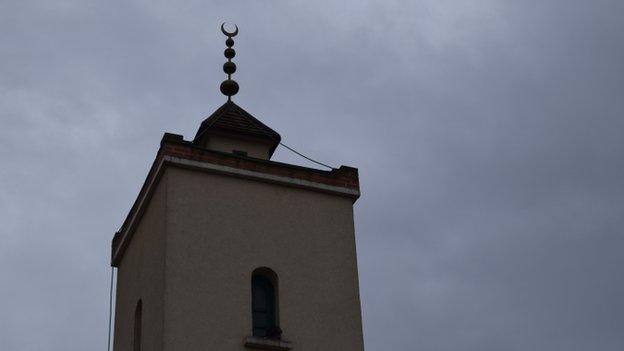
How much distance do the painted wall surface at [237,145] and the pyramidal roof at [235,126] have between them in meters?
0.13

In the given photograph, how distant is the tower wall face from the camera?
727 inches

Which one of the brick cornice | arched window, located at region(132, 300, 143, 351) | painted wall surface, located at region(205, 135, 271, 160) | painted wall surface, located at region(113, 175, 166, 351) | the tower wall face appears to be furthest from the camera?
painted wall surface, located at region(205, 135, 271, 160)

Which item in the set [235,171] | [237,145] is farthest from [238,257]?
[237,145]

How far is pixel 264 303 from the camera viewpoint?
63.5 feet

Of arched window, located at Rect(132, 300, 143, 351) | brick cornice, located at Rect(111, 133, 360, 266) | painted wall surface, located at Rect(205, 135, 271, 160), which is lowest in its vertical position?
arched window, located at Rect(132, 300, 143, 351)

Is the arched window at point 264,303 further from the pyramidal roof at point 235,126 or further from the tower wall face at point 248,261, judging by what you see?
the pyramidal roof at point 235,126

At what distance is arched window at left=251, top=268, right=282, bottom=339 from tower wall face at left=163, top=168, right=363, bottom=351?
155 mm

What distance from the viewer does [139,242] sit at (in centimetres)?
2116

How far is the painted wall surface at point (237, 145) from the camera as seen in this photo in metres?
22.2

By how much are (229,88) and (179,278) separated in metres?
6.04

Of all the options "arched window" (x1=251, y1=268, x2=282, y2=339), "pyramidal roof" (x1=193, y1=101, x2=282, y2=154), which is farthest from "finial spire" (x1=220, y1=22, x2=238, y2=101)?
"arched window" (x1=251, y1=268, x2=282, y2=339)

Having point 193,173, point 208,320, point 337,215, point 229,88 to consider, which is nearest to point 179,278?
point 208,320

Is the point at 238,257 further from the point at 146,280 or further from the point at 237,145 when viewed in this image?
the point at 237,145

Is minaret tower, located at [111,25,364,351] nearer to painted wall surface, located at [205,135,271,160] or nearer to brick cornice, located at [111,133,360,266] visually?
brick cornice, located at [111,133,360,266]
